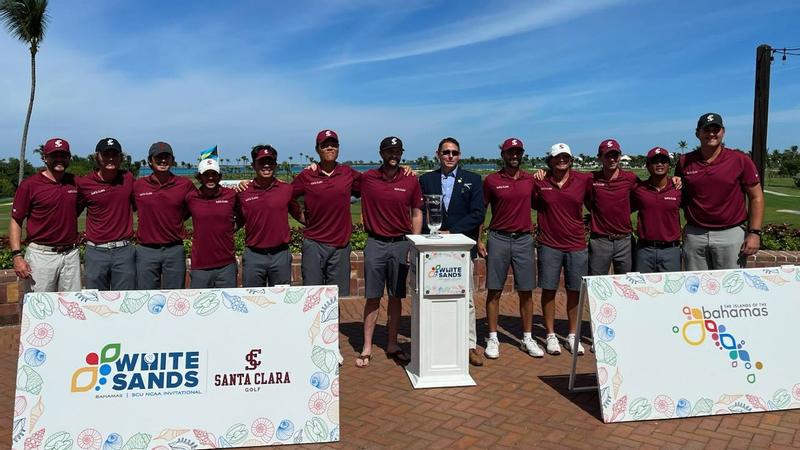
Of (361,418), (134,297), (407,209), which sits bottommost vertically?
(361,418)

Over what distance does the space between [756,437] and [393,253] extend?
316 centimetres

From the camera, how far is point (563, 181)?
5691mm

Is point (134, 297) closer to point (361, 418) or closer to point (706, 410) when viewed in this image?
point (361, 418)

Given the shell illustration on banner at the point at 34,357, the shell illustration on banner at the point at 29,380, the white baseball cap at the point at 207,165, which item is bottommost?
the shell illustration on banner at the point at 29,380

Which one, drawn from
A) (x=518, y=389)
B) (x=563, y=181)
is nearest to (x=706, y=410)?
(x=518, y=389)

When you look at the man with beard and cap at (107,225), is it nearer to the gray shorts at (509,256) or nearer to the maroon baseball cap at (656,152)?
the gray shorts at (509,256)

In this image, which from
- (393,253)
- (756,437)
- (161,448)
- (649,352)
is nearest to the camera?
(161,448)

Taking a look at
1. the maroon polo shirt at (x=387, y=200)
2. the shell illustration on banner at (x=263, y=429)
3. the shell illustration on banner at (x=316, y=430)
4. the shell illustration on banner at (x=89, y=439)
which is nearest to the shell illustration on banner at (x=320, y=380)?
A: the shell illustration on banner at (x=316, y=430)

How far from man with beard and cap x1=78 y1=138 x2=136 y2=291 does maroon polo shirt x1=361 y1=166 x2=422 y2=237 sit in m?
2.14

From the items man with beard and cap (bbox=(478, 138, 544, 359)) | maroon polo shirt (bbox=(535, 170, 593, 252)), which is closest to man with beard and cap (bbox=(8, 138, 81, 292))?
man with beard and cap (bbox=(478, 138, 544, 359))

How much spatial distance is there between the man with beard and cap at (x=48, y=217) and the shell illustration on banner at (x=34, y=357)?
175cm

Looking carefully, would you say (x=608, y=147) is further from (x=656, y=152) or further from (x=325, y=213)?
(x=325, y=213)

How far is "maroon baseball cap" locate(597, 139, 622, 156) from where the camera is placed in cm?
572

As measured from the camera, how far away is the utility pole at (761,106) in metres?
10.0
